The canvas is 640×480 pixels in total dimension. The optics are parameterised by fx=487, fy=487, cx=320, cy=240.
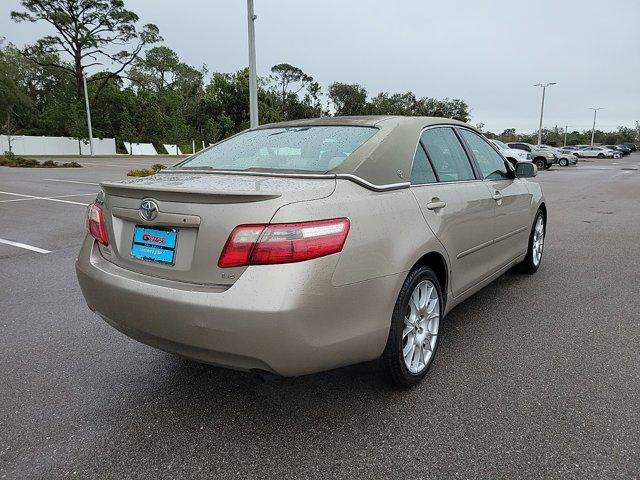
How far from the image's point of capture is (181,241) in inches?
87.2

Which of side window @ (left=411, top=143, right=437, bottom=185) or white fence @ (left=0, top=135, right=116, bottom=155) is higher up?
side window @ (left=411, top=143, right=437, bottom=185)

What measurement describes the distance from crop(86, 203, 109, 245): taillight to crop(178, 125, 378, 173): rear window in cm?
65

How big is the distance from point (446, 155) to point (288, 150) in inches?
44.6

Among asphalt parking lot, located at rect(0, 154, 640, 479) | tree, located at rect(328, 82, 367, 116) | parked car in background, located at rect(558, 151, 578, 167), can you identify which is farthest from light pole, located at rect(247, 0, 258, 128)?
tree, located at rect(328, 82, 367, 116)

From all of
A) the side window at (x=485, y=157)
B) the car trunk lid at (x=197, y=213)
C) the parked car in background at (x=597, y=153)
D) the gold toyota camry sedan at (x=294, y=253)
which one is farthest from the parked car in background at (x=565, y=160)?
the car trunk lid at (x=197, y=213)

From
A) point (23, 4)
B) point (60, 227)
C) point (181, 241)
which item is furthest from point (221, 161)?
point (23, 4)

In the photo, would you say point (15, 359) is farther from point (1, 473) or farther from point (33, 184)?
point (33, 184)

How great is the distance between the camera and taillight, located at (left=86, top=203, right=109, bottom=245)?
103 inches

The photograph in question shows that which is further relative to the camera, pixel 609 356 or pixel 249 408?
pixel 609 356

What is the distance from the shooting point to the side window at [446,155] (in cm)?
316

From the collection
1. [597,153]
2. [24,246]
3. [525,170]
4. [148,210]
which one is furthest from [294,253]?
[597,153]

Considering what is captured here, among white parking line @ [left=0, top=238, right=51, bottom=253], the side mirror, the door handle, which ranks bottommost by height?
white parking line @ [left=0, top=238, right=51, bottom=253]

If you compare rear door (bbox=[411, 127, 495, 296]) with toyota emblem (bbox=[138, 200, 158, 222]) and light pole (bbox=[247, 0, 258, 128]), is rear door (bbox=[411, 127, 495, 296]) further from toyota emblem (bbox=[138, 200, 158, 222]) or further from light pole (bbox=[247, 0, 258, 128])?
light pole (bbox=[247, 0, 258, 128])

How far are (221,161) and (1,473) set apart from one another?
1.94 m
